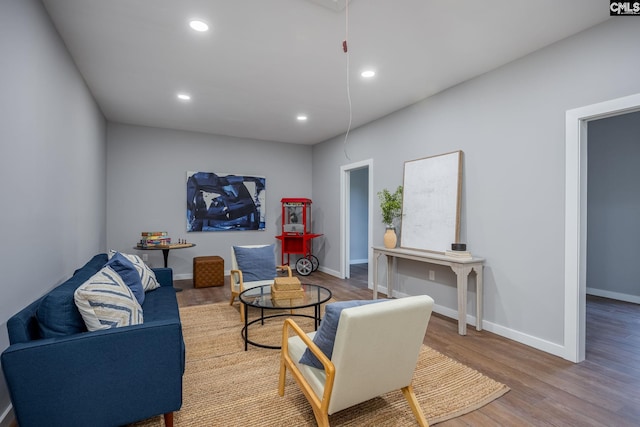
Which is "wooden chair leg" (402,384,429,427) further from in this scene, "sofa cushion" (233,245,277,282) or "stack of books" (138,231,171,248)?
"stack of books" (138,231,171,248)

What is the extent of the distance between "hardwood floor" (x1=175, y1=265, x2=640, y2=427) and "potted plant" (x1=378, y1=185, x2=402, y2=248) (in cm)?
110

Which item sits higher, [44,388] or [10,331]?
[10,331]

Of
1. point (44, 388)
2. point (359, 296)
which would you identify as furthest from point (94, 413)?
point (359, 296)

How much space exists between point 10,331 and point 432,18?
3280mm

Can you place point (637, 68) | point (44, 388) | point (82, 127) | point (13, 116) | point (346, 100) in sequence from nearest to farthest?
point (44, 388) < point (13, 116) < point (637, 68) < point (82, 127) < point (346, 100)

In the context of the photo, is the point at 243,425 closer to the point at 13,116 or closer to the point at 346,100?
the point at 13,116

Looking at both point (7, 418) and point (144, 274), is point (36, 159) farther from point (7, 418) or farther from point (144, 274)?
point (7, 418)

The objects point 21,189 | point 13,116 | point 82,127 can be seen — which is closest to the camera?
point 13,116

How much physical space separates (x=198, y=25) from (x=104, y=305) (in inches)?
86.3

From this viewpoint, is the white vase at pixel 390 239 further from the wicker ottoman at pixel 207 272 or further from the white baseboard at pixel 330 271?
the wicker ottoman at pixel 207 272

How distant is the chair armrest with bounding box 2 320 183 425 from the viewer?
1.43 meters

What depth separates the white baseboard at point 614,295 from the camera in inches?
172

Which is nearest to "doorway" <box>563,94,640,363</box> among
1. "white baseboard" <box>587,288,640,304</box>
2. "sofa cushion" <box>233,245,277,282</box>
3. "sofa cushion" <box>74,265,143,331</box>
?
"white baseboard" <box>587,288,640,304</box>

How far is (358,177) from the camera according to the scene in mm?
7992
